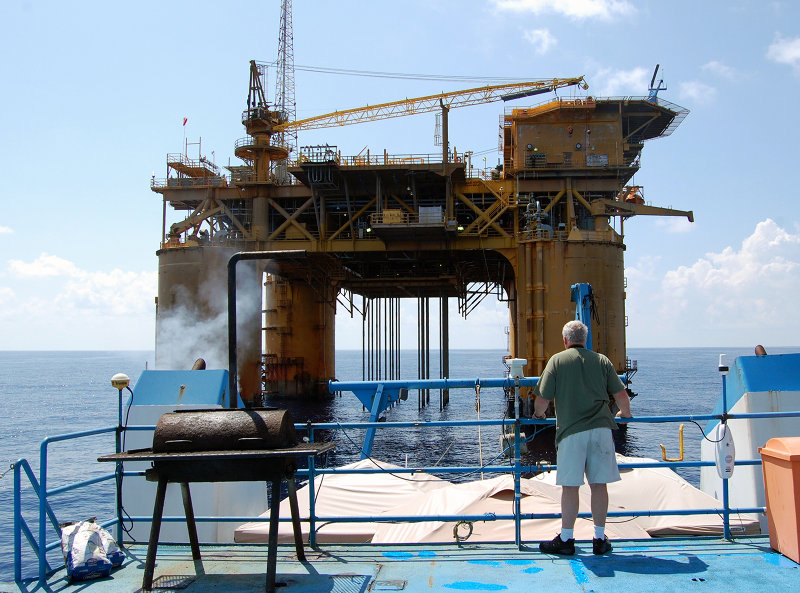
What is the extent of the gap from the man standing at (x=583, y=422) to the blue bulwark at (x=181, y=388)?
4972 mm

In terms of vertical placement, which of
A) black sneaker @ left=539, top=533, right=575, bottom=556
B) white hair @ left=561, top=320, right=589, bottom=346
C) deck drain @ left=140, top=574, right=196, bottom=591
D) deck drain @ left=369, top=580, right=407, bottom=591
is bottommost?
deck drain @ left=140, top=574, right=196, bottom=591

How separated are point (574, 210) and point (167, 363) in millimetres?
23094

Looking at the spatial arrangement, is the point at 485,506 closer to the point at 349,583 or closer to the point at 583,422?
the point at 583,422

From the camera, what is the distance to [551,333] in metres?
33.6

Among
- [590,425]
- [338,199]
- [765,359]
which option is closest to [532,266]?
[338,199]

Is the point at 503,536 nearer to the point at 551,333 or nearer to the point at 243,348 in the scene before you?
the point at 551,333

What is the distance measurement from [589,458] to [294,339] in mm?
43859

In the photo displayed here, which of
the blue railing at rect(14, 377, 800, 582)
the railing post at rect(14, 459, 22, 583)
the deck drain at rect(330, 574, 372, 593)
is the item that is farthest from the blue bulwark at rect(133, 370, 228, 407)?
the deck drain at rect(330, 574, 372, 593)

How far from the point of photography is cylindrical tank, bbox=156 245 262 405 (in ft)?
114

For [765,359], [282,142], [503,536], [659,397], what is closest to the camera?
[503,536]

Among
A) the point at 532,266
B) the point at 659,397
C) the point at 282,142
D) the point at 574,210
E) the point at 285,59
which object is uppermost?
the point at 285,59

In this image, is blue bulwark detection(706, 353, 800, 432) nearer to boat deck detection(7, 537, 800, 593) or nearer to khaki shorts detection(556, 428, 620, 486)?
boat deck detection(7, 537, 800, 593)

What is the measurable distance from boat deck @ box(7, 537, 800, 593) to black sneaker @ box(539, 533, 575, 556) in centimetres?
8

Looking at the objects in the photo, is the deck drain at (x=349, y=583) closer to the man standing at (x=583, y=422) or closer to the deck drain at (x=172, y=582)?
the deck drain at (x=172, y=582)
